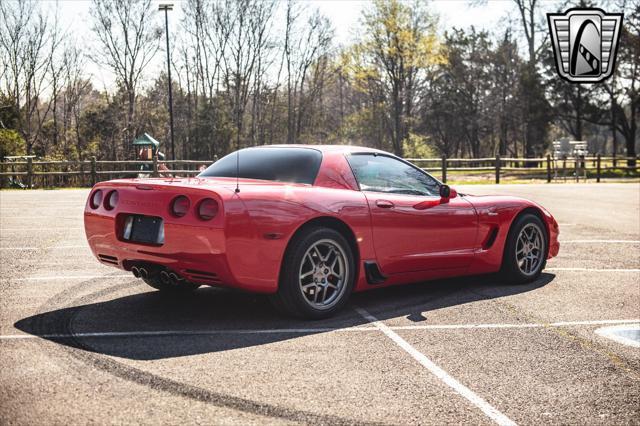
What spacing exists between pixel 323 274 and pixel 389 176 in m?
1.24

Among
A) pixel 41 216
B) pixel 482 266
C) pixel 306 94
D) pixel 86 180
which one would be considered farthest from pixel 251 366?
pixel 306 94

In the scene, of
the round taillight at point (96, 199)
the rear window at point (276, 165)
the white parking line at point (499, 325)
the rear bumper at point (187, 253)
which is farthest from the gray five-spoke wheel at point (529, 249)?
the round taillight at point (96, 199)

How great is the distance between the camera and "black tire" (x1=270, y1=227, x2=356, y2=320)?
484 cm

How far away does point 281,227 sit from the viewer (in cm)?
475

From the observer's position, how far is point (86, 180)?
26.9 meters

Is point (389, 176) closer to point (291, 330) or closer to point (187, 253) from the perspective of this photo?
point (291, 330)

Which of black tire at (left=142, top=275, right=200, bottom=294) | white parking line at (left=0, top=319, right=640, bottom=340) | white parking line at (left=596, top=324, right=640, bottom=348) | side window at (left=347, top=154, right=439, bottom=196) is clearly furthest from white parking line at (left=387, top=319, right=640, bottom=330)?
black tire at (left=142, top=275, right=200, bottom=294)

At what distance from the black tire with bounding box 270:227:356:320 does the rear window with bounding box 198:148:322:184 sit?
0.51 m

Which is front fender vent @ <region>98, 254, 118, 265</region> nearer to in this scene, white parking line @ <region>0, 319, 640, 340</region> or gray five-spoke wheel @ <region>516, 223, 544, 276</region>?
white parking line @ <region>0, 319, 640, 340</region>

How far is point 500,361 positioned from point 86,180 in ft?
81.9

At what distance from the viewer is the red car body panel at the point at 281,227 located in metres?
4.62

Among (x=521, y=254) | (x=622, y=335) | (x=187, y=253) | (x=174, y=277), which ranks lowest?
(x=622, y=335)

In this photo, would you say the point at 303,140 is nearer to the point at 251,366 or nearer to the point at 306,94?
the point at 306,94

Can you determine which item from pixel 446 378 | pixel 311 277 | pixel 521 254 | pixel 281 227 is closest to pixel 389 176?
pixel 311 277
